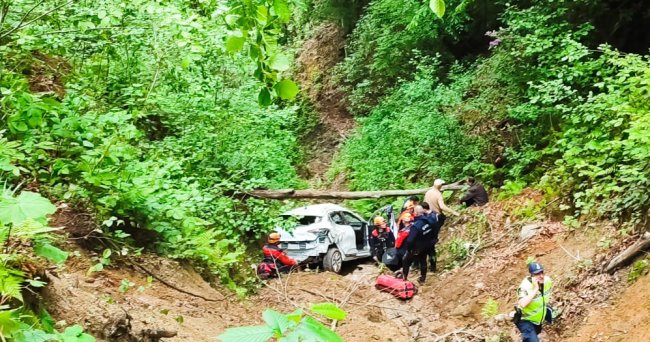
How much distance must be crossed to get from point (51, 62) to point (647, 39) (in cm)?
1231

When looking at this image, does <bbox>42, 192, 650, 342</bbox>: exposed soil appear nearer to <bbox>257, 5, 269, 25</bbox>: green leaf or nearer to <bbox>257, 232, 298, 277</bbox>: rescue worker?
<bbox>257, 232, 298, 277</bbox>: rescue worker

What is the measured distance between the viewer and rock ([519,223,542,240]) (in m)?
10.2

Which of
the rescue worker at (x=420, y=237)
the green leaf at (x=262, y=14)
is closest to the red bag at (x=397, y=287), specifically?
A: the rescue worker at (x=420, y=237)

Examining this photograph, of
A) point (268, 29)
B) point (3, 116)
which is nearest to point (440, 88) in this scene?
point (3, 116)

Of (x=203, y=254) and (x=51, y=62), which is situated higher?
(x=51, y=62)

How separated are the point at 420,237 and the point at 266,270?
311cm

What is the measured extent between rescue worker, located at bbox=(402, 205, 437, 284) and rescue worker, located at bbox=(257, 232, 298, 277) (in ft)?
7.96

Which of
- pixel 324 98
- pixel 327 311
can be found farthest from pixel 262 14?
pixel 324 98

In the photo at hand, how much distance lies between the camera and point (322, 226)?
509 inches

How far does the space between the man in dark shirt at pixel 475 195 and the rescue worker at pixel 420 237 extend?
2.54 meters

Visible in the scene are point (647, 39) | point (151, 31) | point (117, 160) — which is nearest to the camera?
point (117, 160)

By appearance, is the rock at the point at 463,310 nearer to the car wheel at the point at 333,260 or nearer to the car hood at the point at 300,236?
the car wheel at the point at 333,260

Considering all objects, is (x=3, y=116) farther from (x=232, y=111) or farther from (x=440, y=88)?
(x=440, y=88)

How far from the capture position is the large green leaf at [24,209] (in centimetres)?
256
